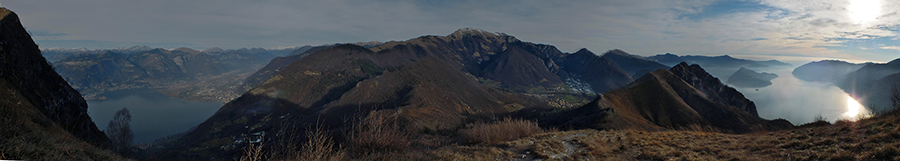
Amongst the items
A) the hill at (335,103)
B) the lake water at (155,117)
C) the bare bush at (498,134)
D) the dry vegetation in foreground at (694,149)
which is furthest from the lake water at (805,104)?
the lake water at (155,117)

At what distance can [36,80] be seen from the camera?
962 inches

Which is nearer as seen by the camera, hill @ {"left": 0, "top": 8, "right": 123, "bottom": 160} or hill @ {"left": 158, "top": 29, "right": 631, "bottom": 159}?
hill @ {"left": 0, "top": 8, "right": 123, "bottom": 160}

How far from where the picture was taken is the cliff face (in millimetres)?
20656

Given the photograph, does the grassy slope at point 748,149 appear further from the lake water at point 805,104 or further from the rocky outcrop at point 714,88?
the lake water at point 805,104

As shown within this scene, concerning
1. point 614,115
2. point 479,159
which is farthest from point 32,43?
point 614,115

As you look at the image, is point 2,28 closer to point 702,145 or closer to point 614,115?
point 702,145

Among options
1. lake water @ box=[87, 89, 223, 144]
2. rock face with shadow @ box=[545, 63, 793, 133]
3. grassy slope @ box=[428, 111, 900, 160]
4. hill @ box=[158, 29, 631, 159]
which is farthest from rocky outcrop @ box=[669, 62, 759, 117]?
lake water @ box=[87, 89, 223, 144]

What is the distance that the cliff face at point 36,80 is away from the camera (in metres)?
20.7

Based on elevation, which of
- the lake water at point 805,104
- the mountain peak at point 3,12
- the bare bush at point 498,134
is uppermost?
the mountain peak at point 3,12

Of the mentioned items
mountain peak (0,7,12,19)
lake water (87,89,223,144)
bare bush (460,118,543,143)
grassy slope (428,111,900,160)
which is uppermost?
mountain peak (0,7,12,19)

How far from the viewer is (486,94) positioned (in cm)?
14575

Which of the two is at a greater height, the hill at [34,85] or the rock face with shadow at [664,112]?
the hill at [34,85]

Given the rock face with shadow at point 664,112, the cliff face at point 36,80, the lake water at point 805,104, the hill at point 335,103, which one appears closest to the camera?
the cliff face at point 36,80

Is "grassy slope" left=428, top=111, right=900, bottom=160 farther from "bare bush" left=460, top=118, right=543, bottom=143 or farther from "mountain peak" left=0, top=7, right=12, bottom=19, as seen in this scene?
"mountain peak" left=0, top=7, right=12, bottom=19
